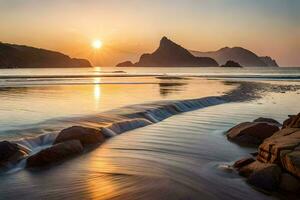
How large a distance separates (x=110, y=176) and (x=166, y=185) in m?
1.73

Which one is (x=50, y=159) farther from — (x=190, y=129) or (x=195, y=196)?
(x=190, y=129)

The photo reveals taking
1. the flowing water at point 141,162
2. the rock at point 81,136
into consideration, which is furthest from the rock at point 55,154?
the rock at point 81,136

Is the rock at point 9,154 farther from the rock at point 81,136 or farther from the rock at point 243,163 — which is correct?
the rock at point 243,163

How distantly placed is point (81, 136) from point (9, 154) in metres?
3.21

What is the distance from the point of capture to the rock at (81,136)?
49.6 feet

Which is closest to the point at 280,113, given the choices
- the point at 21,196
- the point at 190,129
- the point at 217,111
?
the point at 217,111

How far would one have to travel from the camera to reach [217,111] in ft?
86.1

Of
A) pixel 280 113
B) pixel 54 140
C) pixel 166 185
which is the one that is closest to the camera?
pixel 166 185

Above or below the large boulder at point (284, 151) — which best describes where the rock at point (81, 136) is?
below

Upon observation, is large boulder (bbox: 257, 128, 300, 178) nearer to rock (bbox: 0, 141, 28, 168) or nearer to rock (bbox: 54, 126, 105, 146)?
rock (bbox: 54, 126, 105, 146)

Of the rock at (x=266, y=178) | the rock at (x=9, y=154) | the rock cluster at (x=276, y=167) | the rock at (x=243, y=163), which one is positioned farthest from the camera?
the rock at (x=9, y=154)

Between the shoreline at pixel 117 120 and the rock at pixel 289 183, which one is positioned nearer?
the rock at pixel 289 183

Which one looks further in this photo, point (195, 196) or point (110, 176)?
point (110, 176)

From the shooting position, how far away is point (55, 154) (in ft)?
42.5
